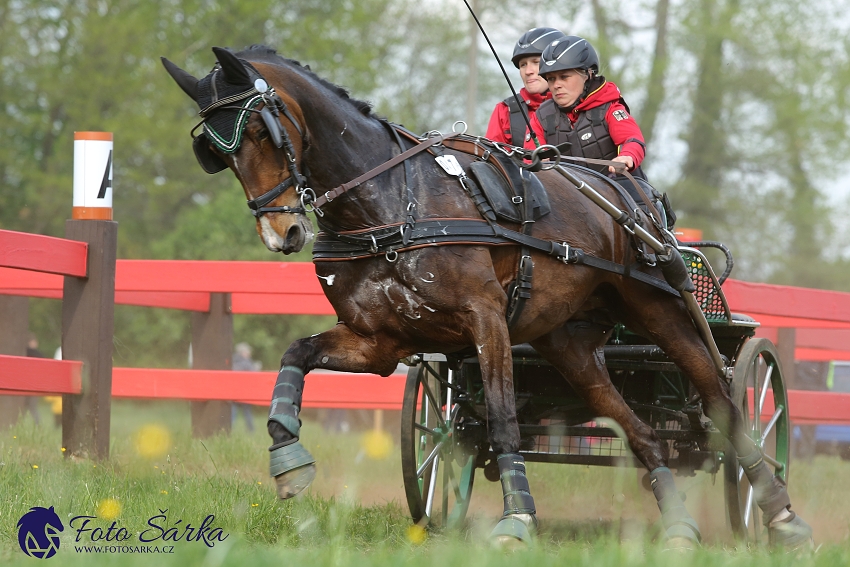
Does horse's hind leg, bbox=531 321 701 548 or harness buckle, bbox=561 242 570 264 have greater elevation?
harness buckle, bbox=561 242 570 264

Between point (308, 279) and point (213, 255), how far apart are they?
11289 mm

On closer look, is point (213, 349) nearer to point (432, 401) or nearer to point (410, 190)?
point (432, 401)

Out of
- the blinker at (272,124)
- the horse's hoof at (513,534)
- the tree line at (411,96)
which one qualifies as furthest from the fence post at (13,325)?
the tree line at (411,96)

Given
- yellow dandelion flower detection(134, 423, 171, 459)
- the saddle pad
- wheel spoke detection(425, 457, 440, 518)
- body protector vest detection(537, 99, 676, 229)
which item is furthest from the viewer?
yellow dandelion flower detection(134, 423, 171, 459)

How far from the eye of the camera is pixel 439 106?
2691cm

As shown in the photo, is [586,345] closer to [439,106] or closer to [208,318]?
[208,318]

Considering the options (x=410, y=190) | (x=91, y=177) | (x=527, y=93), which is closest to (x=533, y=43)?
(x=527, y=93)

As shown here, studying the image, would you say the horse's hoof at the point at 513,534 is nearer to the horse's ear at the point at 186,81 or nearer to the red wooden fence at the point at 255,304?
the horse's ear at the point at 186,81

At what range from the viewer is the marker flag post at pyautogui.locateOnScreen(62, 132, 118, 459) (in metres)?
5.74

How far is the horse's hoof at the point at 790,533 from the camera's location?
16.3ft

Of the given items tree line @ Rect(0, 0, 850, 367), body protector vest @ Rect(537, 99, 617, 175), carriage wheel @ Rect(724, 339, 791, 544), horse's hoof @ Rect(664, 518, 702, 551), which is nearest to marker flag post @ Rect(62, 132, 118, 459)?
body protector vest @ Rect(537, 99, 617, 175)

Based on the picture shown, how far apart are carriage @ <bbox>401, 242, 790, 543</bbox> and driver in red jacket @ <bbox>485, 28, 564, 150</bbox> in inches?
47.4

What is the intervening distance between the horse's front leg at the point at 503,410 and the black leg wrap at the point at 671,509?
32.9 inches

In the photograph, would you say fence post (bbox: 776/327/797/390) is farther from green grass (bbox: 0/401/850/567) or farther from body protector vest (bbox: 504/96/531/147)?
body protector vest (bbox: 504/96/531/147)
